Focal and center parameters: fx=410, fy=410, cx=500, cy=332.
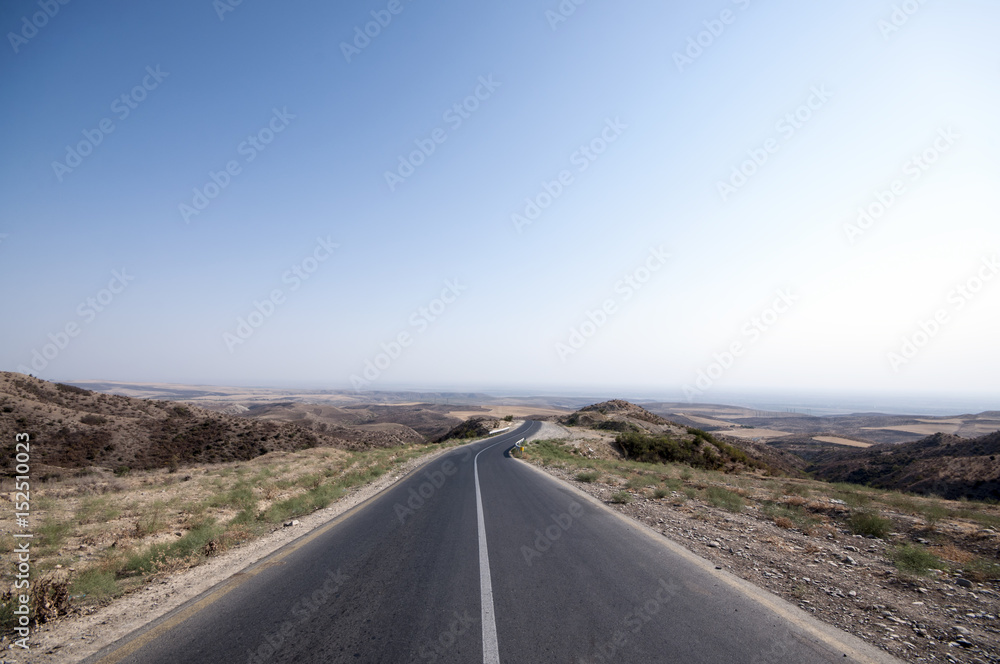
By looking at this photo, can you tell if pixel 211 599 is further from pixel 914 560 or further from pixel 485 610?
pixel 914 560

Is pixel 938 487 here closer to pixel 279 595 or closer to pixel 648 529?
pixel 648 529

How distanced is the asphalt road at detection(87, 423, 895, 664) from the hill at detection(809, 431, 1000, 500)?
27.6m

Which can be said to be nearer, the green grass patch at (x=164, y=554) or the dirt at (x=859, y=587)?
the dirt at (x=859, y=587)

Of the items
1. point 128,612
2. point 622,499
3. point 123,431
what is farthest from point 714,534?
point 123,431

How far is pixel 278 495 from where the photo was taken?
13.5 m

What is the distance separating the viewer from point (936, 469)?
87.7 feet

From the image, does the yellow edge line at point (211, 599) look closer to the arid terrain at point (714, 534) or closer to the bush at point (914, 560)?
the arid terrain at point (714, 534)

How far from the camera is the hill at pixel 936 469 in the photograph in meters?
22.8

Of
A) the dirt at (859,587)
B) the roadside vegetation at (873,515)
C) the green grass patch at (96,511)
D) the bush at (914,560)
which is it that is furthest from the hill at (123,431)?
the bush at (914,560)

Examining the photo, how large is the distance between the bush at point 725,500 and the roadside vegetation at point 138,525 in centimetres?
Result: 1141

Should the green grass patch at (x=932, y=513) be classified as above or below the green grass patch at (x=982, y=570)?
below

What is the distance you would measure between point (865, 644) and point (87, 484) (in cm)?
2376

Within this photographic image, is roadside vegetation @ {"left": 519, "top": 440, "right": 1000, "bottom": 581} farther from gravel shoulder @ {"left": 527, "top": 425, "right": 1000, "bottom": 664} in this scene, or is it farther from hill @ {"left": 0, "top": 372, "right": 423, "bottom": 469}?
hill @ {"left": 0, "top": 372, "right": 423, "bottom": 469}

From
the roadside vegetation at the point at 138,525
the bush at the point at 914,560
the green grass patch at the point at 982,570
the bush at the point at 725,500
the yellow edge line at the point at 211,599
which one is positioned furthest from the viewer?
the bush at the point at 725,500
